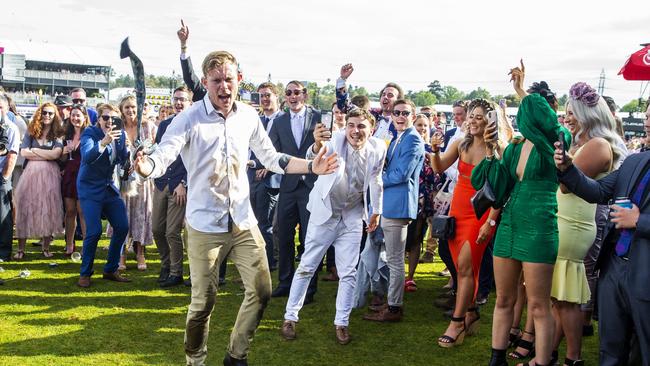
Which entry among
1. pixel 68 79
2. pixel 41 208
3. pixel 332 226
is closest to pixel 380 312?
pixel 332 226

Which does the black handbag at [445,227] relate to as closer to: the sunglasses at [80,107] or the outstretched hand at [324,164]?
the outstretched hand at [324,164]

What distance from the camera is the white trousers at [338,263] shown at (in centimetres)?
518

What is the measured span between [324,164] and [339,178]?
910mm

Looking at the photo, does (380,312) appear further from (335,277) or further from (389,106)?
(389,106)

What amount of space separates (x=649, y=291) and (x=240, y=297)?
4312 millimetres

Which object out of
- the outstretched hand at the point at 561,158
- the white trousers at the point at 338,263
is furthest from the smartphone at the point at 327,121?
the outstretched hand at the point at 561,158

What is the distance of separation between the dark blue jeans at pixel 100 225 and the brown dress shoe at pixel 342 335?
309 centimetres

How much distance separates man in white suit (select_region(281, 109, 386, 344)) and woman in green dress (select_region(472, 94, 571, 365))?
54.4 inches

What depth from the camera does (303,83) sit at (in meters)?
6.77

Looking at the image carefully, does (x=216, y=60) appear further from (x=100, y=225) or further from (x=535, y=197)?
(x=100, y=225)

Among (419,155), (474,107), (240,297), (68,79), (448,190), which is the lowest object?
(240,297)

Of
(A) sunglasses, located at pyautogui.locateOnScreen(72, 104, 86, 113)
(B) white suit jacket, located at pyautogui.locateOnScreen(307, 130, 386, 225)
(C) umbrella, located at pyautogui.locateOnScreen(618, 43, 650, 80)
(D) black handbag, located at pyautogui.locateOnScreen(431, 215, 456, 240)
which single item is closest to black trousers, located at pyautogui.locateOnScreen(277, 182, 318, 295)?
(B) white suit jacket, located at pyautogui.locateOnScreen(307, 130, 386, 225)

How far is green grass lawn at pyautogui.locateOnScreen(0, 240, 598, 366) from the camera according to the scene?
467 centimetres

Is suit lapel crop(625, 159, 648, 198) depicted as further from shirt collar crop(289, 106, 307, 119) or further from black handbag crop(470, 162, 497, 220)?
shirt collar crop(289, 106, 307, 119)
